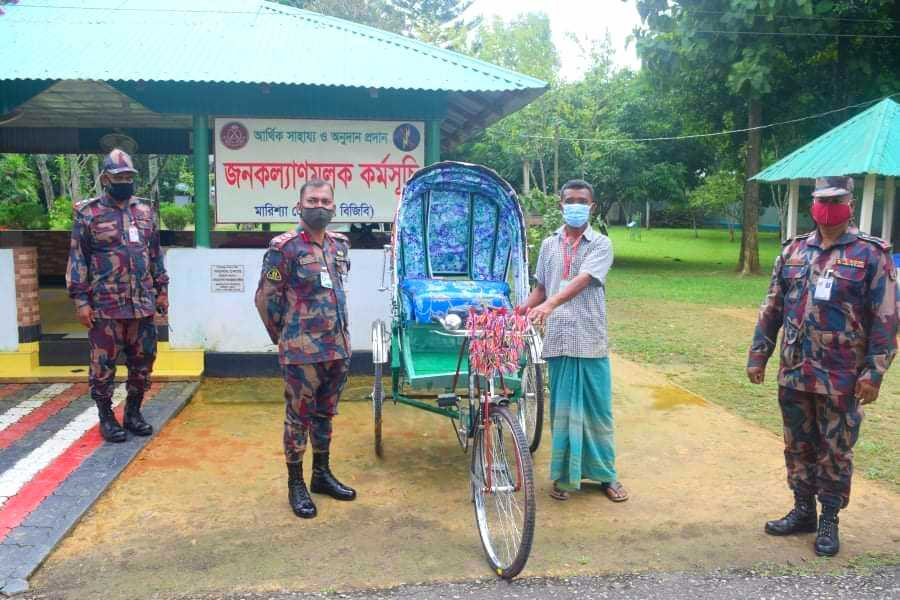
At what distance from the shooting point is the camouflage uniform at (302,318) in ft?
13.8

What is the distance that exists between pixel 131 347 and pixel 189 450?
818mm

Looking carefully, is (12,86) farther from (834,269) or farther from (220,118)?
(834,269)

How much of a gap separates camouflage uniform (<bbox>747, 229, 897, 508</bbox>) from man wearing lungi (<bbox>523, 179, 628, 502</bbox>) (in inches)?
38.0

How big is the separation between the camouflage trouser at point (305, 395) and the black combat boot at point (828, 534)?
8.55ft

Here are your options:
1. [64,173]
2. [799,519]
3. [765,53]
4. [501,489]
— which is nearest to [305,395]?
[501,489]

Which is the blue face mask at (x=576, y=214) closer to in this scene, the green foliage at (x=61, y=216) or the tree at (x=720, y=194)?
the green foliage at (x=61, y=216)

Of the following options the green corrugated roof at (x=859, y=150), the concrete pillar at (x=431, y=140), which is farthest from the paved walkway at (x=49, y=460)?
the green corrugated roof at (x=859, y=150)

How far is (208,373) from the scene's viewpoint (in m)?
7.23

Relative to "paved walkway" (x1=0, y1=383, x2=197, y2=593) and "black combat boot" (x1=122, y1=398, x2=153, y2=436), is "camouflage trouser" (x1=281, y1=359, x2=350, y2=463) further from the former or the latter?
"black combat boot" (x1=122, y1=398, x2=153, y2=436)

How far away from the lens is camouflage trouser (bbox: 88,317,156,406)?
5199mm

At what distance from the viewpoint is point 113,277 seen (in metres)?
5.14

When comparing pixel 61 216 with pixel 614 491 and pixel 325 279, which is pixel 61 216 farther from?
pixel 614 491

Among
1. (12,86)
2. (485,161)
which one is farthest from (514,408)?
(485,161)

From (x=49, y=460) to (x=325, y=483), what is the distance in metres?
1.88
